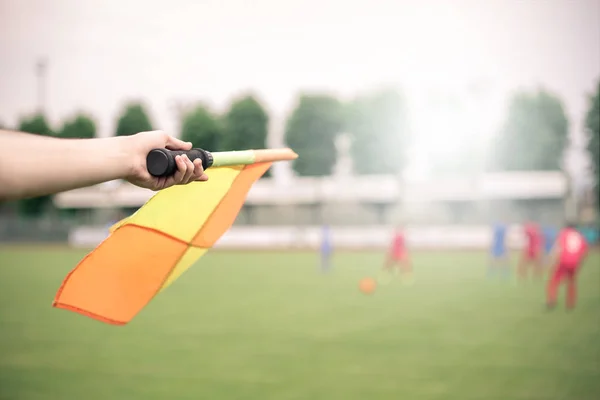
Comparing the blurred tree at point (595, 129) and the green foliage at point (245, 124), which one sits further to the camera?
the green foliage at point (245, 124)

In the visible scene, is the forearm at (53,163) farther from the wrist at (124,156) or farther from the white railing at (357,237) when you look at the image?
the white railing at (357,237)

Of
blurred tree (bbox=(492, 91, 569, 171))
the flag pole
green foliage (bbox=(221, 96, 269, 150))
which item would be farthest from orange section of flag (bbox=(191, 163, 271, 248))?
green foliage (bbox=(221, 96, 269, 150))

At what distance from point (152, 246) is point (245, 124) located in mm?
61600

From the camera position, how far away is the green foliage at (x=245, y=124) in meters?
64.2

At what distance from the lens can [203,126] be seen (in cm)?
6469

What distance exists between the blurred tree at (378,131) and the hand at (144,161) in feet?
196

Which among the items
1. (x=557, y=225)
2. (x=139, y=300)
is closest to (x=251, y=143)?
(x=557, y=225)

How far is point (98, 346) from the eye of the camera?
10469 mm

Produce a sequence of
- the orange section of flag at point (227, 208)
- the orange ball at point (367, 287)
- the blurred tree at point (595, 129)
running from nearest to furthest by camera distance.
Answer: the orange section of flag at point (227, 208) → the orange ball at point (367, 287) → the blurred tree at point (595, 129)

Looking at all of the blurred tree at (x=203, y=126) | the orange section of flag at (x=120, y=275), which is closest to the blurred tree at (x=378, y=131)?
the blurred tree at (x=203, y=126)

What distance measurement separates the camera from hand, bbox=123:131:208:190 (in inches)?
75.5

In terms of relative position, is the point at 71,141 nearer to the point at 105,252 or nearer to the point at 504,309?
the point at 105,252

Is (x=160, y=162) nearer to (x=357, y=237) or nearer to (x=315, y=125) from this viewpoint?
(x=357, y=237)

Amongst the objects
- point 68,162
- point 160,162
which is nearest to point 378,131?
point 160,162
